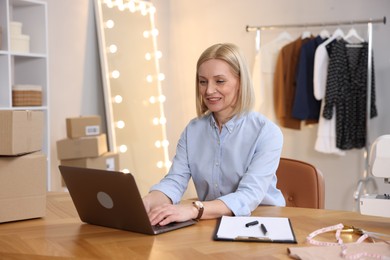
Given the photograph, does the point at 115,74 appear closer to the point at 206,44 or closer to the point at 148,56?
the point at 148,56

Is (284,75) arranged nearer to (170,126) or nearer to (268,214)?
(170,126)

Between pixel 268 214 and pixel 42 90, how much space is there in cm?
244

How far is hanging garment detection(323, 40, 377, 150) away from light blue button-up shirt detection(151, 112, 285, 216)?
231 cm

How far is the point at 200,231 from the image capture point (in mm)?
1605

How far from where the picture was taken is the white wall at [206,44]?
4.28m

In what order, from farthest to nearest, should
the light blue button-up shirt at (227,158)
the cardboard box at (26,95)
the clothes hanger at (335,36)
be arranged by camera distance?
1. the clothes hanger at (335,36)
2. the cardboard box at (26,95)
3. the light blue button-up shirt at (227,158)

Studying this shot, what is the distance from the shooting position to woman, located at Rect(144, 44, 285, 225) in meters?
2.01

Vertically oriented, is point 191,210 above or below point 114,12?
below

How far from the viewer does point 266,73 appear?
474 cm

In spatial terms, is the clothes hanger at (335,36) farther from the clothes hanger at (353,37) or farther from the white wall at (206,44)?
the white wall at (206,44)

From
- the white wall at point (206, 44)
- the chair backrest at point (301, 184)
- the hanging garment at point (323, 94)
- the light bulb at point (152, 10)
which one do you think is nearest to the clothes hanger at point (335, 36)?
the hanging garment at point (323, 94)

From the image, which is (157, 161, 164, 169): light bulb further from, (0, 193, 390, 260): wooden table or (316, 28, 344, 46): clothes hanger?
(0, 193, 390, 260): wooden table

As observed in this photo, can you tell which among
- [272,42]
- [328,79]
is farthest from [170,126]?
[328,79]

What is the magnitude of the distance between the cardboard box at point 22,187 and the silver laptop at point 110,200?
173 mm
